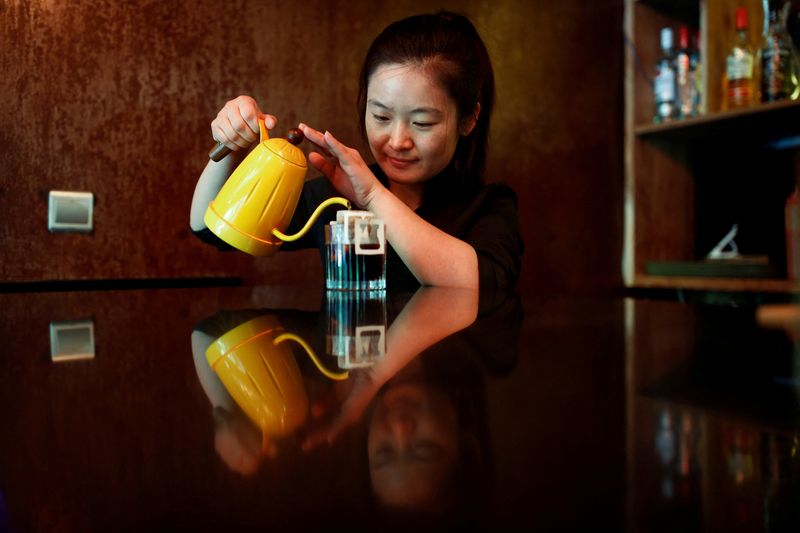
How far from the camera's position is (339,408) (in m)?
0.21

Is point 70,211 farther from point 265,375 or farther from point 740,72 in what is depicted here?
point 740,72

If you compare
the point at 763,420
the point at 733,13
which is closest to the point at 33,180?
the point at 763,420

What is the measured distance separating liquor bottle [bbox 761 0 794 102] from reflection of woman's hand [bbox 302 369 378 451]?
2147 millimetres

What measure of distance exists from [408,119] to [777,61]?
1396mm

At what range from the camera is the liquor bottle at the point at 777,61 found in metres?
1.97

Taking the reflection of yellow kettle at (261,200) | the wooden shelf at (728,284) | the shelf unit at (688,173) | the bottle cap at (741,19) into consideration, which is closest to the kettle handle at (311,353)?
the reflection of yellow kettle at (261,200)

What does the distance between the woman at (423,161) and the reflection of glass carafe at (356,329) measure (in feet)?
1.03

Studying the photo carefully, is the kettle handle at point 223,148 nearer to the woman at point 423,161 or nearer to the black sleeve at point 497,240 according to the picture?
the woman at point 423,161

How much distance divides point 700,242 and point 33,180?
227 centimetres

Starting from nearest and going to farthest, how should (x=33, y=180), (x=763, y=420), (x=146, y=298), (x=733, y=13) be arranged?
1. (x=763, y=420)
2. (x=146, y=298)
3. (x=33, y=180)
4. (x=733, y=13)

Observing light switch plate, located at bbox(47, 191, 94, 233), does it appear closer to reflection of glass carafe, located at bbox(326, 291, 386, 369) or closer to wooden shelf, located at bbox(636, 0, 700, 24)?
reflection of glass carafe, located at bbox(326, 291, 386, 369)

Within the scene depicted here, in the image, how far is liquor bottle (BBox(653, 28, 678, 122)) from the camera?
7.52 ft

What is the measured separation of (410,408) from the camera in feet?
0.66

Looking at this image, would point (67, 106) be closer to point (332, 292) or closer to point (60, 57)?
point (60, 57)
